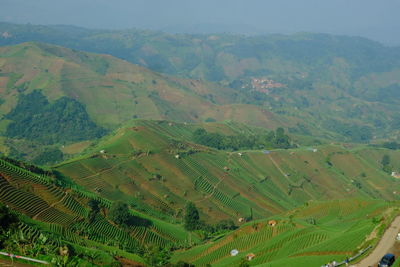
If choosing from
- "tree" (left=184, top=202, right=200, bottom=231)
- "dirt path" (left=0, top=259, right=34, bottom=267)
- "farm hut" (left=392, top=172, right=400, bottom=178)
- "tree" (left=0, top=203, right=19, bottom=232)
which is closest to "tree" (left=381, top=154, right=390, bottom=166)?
"farm hut" (left=392, top=172, right=400, bottom=178)

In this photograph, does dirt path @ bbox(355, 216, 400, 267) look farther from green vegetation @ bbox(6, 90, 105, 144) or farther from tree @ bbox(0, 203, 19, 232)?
green vegetation @ bbox(6, 90, 105, 144)

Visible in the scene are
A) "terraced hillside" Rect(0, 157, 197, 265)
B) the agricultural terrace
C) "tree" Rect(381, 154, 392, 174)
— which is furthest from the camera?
"tree" Rect(381, 154, 392, 174)

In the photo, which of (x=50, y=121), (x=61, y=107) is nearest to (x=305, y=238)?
(x=50, y=121)

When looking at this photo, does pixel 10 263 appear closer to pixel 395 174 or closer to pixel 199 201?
pixel 199 201

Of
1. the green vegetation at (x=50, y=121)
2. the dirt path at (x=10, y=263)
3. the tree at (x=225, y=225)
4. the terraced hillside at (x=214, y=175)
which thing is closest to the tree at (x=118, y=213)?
the terraced hillside at (x=214, y=175)

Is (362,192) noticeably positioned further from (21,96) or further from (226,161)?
(21,96)

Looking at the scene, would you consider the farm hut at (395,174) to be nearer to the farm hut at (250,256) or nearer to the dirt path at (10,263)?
the farm hut at (250,256)

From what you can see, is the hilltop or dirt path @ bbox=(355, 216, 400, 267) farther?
the hilltop
